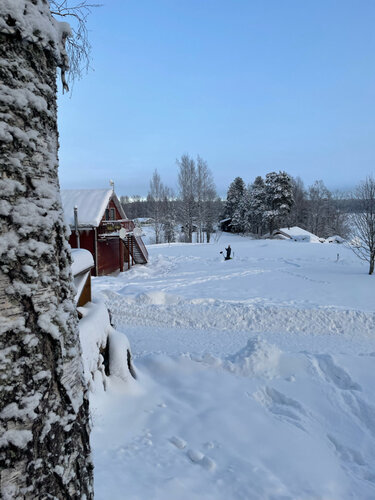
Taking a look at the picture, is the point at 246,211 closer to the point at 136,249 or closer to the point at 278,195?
the point at 278,195

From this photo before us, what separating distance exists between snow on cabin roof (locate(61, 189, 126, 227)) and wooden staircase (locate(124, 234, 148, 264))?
9.38ft

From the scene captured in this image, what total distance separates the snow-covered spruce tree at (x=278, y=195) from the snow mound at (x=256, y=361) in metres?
41.8

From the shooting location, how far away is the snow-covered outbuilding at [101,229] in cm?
1770

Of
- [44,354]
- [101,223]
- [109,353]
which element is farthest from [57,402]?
[101,223]

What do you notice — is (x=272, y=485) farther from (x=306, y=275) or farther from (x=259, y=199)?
(x=259, y=199)

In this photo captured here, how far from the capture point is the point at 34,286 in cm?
115

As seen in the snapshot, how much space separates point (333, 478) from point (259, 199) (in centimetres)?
4948

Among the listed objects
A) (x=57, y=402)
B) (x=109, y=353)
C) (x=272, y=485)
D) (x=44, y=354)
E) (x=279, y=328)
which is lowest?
(x=279, y=328)

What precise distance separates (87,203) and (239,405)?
16.5 m

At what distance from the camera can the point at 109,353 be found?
4863 millimetres

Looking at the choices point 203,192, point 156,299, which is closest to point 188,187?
point 203,192

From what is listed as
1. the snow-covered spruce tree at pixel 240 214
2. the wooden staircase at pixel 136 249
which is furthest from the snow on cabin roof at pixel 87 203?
the snow-covered spruce tree at pixel 240 214

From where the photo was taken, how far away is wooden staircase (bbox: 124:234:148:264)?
2073 cm

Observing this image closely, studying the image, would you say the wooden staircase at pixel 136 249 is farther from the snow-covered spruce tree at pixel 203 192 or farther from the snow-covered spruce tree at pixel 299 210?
the snow-covered spruce tree at pixel 299 210
